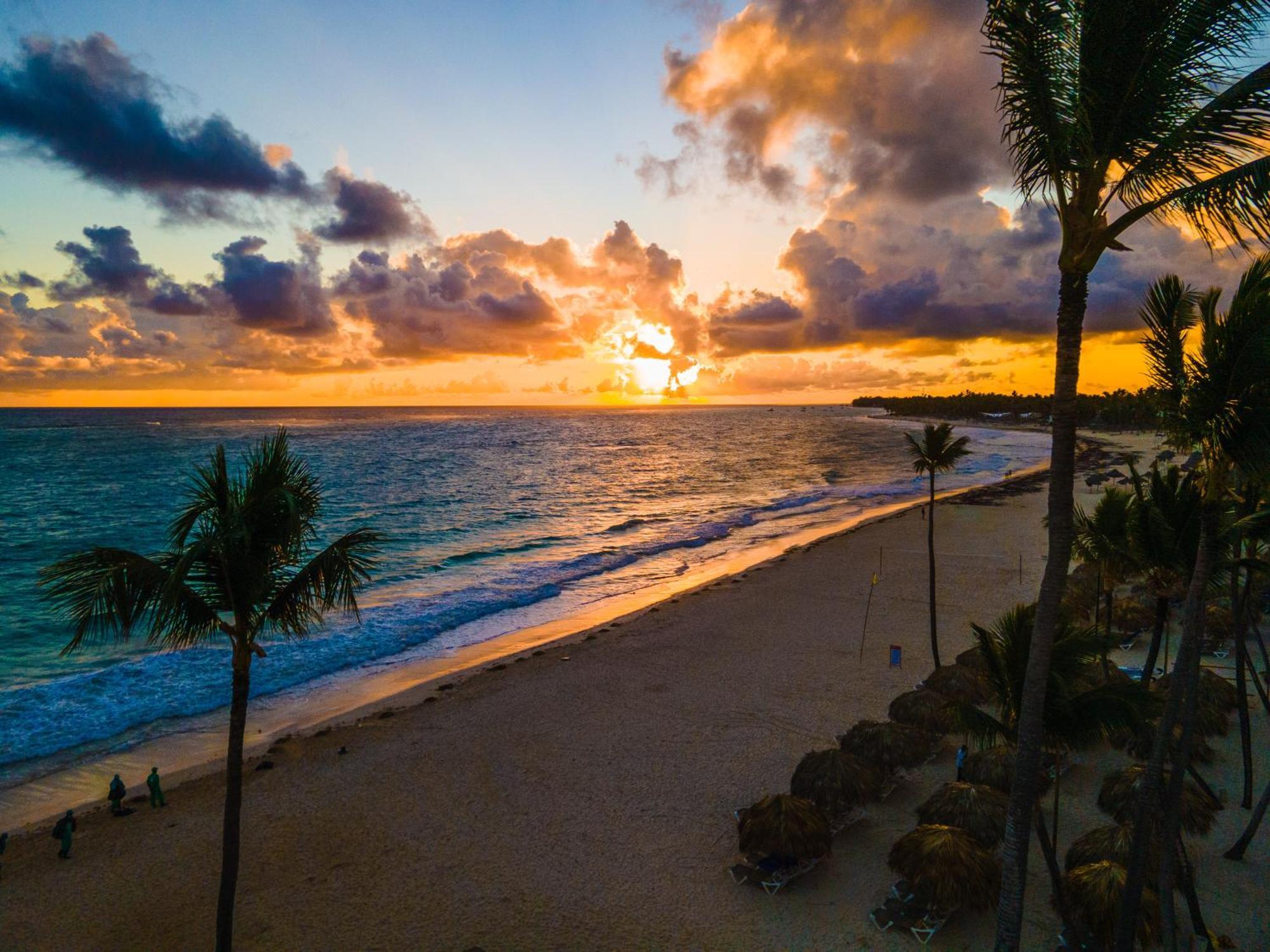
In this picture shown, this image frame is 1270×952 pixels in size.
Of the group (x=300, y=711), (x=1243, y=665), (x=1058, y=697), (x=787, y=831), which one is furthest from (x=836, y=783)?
(x=300, y=711)

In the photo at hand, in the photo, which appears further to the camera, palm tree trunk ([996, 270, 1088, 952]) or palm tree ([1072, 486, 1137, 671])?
palm tree ([1072, 486, 1137, 671])

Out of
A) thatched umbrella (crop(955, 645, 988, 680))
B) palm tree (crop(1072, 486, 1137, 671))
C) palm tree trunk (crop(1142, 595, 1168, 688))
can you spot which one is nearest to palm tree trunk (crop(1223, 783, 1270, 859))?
palm tree trunk (crop(1142, 595, 1168, 688))

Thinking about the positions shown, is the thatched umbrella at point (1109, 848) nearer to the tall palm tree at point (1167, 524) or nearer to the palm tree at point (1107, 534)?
the palm tree at point (1107, 534)

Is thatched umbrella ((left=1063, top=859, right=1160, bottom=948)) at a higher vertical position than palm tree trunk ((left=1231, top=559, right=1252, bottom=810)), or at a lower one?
lower

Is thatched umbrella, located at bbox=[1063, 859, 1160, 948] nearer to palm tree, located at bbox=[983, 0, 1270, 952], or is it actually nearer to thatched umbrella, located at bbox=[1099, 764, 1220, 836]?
thatched umbrella, located at bbox=[1099, 764, 1220, 836]

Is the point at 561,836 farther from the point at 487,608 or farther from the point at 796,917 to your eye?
the point at 487,608

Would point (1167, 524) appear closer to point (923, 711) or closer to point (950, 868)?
point (950, 868)
